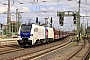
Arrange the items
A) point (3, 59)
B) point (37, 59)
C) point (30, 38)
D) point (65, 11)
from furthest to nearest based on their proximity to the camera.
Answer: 1. point (65, 11)
2. point (30, 38)
3. point (37, 59)
4. point (3, 59)

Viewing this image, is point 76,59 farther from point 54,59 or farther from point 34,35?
point 34,35

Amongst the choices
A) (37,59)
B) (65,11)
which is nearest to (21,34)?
(37,59)

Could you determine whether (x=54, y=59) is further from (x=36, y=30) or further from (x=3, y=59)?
(x=36, y=30)

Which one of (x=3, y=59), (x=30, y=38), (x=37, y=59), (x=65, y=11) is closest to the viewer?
(x=3, y=59)

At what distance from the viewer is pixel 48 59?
19047mm

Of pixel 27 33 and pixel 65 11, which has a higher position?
pixel 65 11

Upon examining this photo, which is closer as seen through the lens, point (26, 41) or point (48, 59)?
point (48, 59)

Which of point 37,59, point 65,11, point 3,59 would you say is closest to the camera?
point 3,59

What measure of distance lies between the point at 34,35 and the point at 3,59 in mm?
14219

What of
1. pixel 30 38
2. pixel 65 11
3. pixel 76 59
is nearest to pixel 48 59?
pixel 76 59

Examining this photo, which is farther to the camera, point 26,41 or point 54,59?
point 26,41

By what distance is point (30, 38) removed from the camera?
101 feet

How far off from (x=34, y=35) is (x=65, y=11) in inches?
1202

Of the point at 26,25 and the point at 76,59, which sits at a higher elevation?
the point at 26,25
